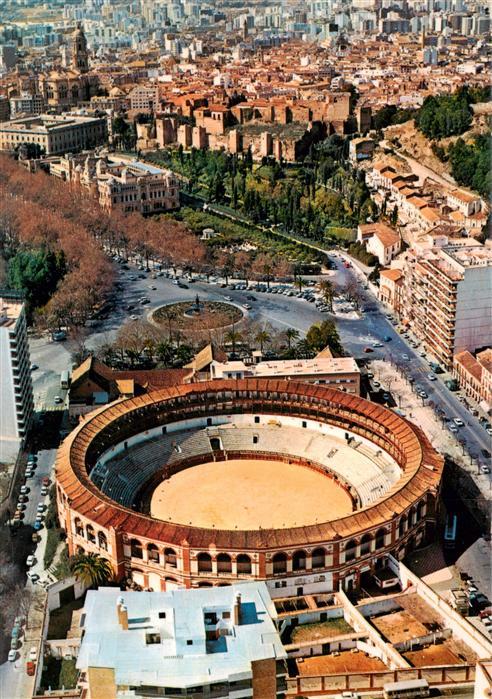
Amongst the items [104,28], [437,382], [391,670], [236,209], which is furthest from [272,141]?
[104,28]

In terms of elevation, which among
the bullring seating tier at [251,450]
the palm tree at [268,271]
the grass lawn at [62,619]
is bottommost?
the palm tree at [268,271]

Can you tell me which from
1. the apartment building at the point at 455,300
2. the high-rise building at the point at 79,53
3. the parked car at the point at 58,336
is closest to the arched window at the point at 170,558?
the apartment building at the point at 455,300

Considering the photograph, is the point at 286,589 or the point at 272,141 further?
the point at 272,141

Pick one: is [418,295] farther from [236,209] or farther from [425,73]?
[425,73]

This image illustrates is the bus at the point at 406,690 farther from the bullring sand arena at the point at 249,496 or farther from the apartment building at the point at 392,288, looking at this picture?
Result: the apartment building at the point at 392,288

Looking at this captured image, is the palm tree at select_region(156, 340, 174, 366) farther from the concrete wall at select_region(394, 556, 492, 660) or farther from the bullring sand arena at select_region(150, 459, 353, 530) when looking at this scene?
the concrete wall at select_region(394, 556, 492, 660)
